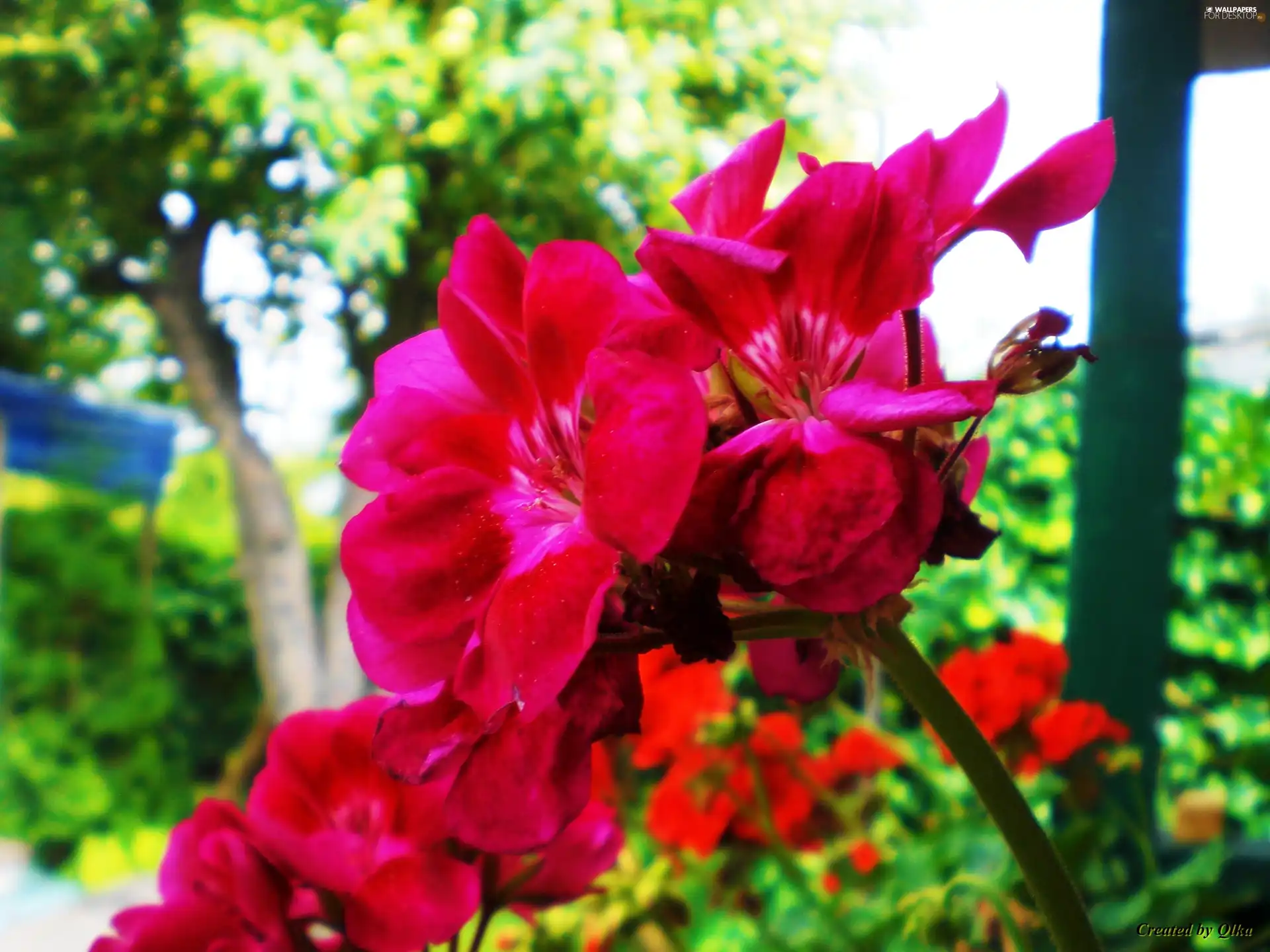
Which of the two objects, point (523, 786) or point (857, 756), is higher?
point (523, 786)

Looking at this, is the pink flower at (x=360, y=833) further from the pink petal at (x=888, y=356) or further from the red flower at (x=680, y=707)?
the red flower at (x=680, y=707)

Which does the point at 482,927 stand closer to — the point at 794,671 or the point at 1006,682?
the point at 794,671

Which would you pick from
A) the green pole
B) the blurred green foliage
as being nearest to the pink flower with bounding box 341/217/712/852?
the green pole

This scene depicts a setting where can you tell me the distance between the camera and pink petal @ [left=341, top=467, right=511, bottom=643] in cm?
23

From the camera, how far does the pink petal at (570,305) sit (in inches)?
9.0

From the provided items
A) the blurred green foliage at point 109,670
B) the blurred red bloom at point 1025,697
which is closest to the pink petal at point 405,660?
the blurred red bloom at point 1025,697

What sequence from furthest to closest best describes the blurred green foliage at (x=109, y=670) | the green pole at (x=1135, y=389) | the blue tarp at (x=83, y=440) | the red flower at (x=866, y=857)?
the blurred green foliage at (x=109, y=670)
the blue tarp at (x=83, y=440)
the green pole at (x=1135, y=389)
the red flower at (x=866, y=857)

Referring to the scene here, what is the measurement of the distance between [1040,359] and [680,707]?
1.82 feet

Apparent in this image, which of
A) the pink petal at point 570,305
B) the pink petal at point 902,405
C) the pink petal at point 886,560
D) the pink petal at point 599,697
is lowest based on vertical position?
the pink petal at point 599,697

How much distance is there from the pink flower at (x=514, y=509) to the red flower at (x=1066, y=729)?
0.70m

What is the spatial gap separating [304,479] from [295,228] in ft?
5.68

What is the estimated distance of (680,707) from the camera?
0.76 m

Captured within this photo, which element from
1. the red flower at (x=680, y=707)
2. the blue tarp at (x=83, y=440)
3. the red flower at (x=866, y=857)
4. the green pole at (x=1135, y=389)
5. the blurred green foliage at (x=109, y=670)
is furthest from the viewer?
the blurred green foliage at (x=109, y=670)

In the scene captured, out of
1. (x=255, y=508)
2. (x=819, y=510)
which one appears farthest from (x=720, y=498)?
(x=255, y=508)
